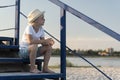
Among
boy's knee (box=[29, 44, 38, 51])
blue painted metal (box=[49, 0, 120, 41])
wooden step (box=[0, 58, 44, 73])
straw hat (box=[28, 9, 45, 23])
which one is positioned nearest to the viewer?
blue painted metal (box=[49, 0, 120, 41])

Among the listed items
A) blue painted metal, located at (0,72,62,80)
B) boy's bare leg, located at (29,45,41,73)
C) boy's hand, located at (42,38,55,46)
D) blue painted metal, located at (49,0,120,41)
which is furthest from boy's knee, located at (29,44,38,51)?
blue painted metal, located at (49,0,120,41)

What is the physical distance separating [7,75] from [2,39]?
1.81 meters

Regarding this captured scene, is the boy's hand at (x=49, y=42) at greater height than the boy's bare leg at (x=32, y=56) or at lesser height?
greater

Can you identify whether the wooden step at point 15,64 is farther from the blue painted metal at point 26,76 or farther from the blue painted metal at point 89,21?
the blue painted metal at point 89,21

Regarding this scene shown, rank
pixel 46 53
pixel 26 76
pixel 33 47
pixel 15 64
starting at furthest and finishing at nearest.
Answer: pixel 15 64 → pixel 46 53 → pixel 33 47 → pixel 26 76

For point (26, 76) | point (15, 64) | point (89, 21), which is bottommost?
point (26, 76)

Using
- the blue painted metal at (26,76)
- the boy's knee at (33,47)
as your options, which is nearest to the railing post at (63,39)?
the blue painted metal at (26,76)

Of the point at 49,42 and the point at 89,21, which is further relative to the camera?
the point at 49,42

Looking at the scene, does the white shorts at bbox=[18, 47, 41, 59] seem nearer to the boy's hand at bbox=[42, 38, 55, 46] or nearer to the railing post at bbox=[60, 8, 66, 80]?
the boy's hand at bbox=[42, 38, 55, 46]

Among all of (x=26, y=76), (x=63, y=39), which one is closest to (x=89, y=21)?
(x=63, y=39)

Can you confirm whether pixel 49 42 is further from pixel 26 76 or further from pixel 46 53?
pixel 26 76

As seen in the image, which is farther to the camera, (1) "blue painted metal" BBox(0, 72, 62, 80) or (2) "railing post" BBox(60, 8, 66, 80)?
(2) "railing post" BBox(60, 8, 66, 80)

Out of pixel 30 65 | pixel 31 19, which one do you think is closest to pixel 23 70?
pixel 30 65

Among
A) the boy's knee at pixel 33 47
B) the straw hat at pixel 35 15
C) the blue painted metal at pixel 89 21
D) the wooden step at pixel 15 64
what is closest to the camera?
the blue painted metal at pixel 89 21
